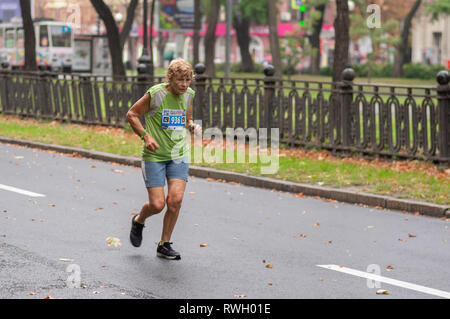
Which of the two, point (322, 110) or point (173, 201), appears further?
point (322, 110)

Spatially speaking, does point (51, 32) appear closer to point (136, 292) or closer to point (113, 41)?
point (113, 41)

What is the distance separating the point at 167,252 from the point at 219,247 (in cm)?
69

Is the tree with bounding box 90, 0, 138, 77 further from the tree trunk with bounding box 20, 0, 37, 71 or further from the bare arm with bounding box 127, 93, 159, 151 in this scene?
the bare arm with bounding box 127, 93, 159, 151

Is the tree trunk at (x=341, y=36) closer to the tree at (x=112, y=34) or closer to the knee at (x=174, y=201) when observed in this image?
the tree at (x=112, y=34)

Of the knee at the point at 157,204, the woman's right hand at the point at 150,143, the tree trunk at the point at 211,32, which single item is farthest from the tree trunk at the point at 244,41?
the woman's right hand at the point at 150,143

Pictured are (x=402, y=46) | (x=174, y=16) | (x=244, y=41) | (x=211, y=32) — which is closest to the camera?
(x=211, y=32)

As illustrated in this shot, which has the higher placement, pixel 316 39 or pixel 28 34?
pixel 316 39

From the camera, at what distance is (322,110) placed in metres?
15.1

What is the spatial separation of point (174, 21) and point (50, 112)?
32354 mm

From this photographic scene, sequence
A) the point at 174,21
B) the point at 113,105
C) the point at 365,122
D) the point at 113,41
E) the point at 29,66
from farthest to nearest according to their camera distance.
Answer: the point at 174,21, the point at 113,41, the point at 29,66, the point at 113,105, the point at 365,122

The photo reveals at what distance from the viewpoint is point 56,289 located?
654 cm

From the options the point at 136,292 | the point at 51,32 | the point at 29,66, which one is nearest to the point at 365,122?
the point at 136,292

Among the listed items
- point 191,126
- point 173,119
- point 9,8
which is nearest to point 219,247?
point 191,126

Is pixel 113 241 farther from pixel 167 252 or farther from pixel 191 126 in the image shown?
pixel 191 126
